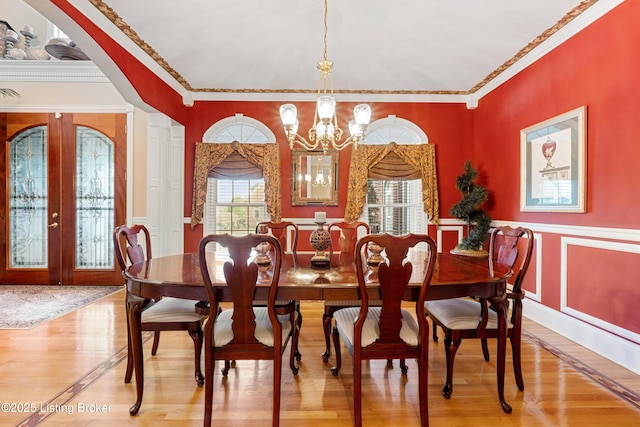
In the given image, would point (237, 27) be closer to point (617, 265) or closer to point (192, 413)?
point (192, 413)

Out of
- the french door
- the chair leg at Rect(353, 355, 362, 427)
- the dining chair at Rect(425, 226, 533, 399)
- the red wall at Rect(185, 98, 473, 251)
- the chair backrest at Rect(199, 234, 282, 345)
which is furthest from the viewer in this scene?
the red wall at Rect(185, 98, 473, 251)

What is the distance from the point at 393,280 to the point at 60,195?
513 cm

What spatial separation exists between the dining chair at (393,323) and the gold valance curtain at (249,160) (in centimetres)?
314

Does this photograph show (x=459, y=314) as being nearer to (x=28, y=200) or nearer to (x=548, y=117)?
(x=548, y=117)

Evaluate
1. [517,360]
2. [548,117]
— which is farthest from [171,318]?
[548,117]

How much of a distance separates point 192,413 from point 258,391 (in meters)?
0.41

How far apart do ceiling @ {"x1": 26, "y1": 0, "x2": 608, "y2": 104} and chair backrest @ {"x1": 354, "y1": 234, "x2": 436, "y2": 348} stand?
2.19m

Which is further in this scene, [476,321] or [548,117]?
[548,117]

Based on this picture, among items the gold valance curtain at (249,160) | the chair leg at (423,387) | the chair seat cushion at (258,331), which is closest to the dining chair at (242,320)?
the chair seat cushion at (258,331)

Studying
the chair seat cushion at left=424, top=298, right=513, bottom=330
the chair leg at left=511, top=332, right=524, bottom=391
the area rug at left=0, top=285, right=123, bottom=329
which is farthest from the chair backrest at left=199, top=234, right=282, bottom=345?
the area rug at left=0, top=285, right=123, bottom=329

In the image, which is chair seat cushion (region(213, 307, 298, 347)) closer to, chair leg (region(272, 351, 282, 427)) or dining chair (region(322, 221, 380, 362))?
chair leg (region(272, 351, 282, 427))

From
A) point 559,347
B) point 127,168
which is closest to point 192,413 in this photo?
point 559,347

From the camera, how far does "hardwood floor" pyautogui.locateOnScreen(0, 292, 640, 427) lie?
72.0 inches

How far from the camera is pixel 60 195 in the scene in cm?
468
